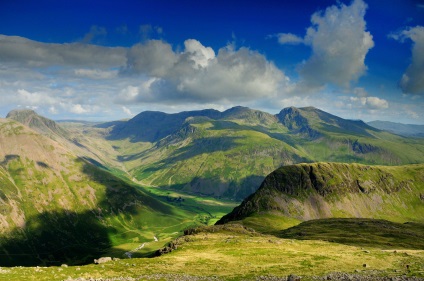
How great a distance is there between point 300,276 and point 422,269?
73.9 feet

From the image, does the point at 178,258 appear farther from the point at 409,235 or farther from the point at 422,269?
the point at 409,235

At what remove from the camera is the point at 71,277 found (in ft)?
174

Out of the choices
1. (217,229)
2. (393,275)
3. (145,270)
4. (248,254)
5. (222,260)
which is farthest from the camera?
(217,229)

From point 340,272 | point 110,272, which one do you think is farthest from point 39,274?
point 340,272

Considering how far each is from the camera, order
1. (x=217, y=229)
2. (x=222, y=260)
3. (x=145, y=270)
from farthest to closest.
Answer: (x=217, y=229), (x=222, y=260), (x=145, y=270)

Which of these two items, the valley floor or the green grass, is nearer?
the valley floor

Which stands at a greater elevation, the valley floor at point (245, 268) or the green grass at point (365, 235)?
the valley floor at point (245, 268)

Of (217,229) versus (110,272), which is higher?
(110,272)

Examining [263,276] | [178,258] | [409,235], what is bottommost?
[409,235]

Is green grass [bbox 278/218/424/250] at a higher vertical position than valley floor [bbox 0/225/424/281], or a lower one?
lower

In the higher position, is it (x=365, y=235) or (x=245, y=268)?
(x=245, y=268)

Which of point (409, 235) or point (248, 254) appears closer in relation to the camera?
point (248, 254)

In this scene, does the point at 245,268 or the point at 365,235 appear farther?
the point at 365,235

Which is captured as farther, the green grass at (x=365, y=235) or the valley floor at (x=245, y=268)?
the green grass at (x=365, y=235)
